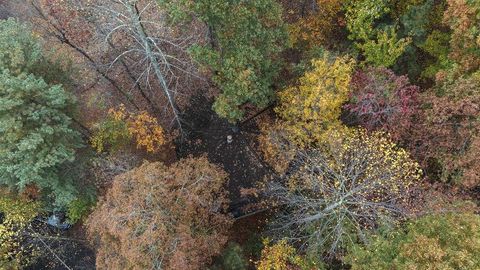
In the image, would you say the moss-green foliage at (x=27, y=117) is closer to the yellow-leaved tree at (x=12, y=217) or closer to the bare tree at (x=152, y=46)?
the yellow-leaved tree at (x=12, y=217)

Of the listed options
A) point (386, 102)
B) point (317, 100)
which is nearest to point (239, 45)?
point (317, 100)

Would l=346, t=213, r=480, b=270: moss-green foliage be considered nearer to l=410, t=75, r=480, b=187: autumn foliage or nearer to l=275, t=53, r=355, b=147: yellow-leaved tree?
l=410, t=75, r=480, b=187: autumn foliage

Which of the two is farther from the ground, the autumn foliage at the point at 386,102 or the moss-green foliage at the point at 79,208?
the autumn foliage at the point at 386,102

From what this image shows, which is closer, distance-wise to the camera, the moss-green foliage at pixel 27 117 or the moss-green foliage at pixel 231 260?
the moss-green foliage at pixel 27 117

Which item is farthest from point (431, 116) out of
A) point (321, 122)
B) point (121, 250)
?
point (121, 250)

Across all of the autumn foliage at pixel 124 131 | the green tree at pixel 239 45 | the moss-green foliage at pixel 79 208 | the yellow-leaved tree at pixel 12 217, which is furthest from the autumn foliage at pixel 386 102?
the yellow-leaved tree at pixel 12 217

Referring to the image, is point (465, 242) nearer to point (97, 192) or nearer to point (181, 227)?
point (181, 227)
